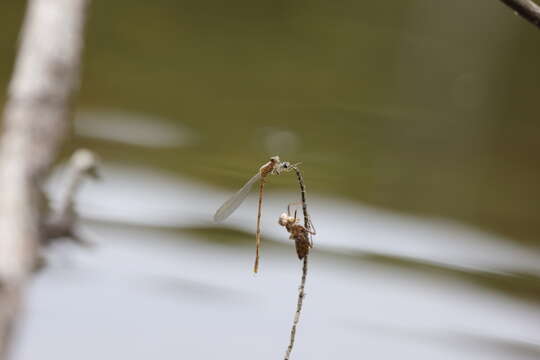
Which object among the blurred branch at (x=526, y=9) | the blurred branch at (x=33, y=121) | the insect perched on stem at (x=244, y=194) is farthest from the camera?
the blurred branch at (x=33, y=121)

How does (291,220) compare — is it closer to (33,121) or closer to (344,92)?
(33,121)

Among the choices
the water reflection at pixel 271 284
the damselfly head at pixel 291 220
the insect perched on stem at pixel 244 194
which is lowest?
the damselfly head at pixel 291 220

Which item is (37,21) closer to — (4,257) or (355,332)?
(4,257)

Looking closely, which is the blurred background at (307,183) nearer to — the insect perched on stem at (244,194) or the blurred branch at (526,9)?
the insect perched on stem at (244,194)

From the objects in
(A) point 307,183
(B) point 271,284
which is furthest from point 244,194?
(A) point 307,183

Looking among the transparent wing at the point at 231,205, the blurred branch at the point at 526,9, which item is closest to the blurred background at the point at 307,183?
the transparent wing at the point at 231,205

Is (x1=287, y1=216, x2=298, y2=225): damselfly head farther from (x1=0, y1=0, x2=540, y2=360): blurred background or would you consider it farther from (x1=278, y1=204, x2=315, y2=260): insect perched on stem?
(x1=0, y1=0, x2=540, y2=360): blurred background
